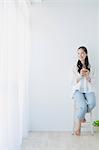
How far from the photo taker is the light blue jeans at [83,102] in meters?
5.67

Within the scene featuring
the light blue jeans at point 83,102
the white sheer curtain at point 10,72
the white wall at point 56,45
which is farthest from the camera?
the white wall at point 56,45

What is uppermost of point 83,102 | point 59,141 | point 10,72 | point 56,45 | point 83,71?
point 56,45

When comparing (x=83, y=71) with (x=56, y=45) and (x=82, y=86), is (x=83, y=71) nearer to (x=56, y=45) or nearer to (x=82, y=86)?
(x=82, y=86)

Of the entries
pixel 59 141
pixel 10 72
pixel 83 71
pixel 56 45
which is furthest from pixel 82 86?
pixel 10 72

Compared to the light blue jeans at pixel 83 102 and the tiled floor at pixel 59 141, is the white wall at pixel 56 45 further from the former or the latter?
the tiled floor at pixel 59 141

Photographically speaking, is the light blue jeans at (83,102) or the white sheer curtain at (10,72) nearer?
the white sheer curtain at (10,72)

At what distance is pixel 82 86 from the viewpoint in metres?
5.82

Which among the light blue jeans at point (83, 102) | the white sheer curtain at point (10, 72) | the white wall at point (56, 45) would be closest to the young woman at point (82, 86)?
the light blue jeans at point (83, 102)

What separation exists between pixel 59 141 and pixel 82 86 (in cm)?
118

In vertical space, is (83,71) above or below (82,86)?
above

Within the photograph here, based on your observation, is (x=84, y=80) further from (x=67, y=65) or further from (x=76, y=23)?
(x=76, y=23)

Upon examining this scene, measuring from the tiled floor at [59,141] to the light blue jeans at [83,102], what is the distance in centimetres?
40

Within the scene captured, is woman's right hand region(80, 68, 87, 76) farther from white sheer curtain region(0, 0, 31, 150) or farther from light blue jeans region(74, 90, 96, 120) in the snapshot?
white sheer curtain region(0, 0, 31, 150)

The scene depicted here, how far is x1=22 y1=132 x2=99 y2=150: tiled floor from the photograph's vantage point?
4748mm
